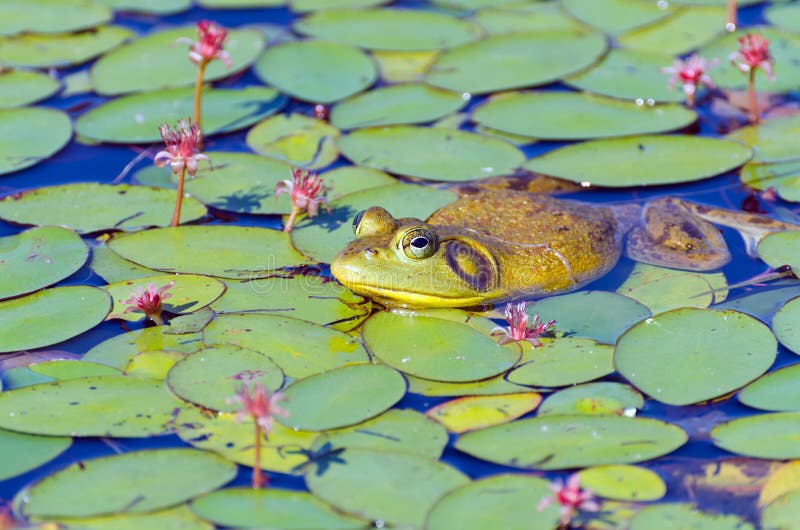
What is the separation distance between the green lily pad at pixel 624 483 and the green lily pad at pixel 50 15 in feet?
22.2

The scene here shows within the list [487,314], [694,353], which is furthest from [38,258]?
[694,353]

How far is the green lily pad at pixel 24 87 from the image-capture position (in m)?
7.96

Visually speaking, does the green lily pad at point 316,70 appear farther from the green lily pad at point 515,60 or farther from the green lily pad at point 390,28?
the green lily pad at point 515,60

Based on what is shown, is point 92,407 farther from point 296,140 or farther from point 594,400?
point 296,140

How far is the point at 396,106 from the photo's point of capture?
7926mm

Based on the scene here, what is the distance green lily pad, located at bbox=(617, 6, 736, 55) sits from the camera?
340 inches

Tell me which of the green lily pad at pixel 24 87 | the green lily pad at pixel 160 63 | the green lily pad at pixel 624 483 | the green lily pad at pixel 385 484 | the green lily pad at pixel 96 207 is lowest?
the green lily pad at pixel 385 484

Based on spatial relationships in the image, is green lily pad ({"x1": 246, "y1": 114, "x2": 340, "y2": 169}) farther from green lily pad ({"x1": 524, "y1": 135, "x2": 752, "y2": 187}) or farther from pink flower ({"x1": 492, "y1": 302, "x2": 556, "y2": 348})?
pink flower ({"x1": 492, "y1": 302, "x2": 556, "y2": 348})

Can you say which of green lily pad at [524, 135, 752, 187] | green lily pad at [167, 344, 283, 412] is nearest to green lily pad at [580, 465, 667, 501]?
green lily pad at [167, 344, 283, 412]

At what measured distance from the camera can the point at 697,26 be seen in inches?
348

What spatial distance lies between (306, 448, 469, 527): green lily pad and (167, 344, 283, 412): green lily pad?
683mm

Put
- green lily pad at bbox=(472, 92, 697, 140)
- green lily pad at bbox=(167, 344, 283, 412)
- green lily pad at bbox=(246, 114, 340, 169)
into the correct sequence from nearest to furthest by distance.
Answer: green lily pad at bbox=(167, 344, 283, 412) → green lily pad at bbox=(246, 114, 340, 169) → green lily pad at bbox=(472, 92, 697, 140)

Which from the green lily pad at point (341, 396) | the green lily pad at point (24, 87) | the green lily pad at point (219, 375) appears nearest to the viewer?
the green lily pad at point (341, 396)

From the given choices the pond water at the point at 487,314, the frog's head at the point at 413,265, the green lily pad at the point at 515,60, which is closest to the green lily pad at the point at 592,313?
the pond water at the point at 487,314
